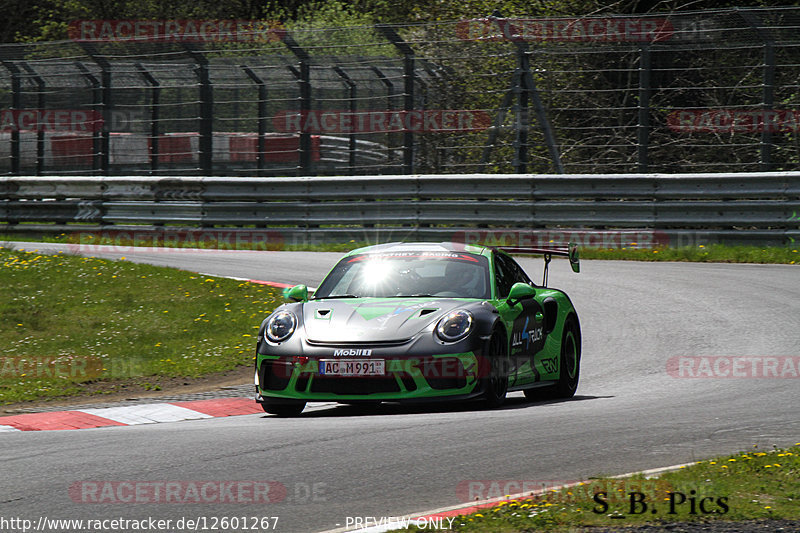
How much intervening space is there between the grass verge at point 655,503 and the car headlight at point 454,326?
2256 millimetres

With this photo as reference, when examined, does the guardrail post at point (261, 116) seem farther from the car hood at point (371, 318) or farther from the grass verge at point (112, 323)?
the car hood at point (371, 318)

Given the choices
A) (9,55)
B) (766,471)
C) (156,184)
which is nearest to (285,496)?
(766,471)

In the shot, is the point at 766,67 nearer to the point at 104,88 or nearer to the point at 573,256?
the point at 573,256

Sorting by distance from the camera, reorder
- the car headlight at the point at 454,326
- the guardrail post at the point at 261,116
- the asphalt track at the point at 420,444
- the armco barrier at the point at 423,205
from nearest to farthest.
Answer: the asphalt track at the point at 420,444
the car headlight at the point at 454,326
the armco barrier at the point at 423,205
the guardrail post at the point at 261,116

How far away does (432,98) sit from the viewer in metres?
19.8

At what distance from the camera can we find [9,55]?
21969mm

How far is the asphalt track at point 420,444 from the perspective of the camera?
550 centimetres

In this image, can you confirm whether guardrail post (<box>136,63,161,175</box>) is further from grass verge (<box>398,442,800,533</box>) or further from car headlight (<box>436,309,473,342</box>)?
grass verge (<box>398,442,800,533</box>)

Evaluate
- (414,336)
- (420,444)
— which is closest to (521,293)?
(414,336)

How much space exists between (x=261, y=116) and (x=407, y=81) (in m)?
2.88

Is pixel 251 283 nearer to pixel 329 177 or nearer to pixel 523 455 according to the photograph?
pixel 329 177

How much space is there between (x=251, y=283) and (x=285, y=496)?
9359 millimetres

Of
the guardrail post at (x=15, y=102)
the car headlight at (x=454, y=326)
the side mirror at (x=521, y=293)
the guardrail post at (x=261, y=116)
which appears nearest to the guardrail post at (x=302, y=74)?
the guardrail post at (x=261, y=116)

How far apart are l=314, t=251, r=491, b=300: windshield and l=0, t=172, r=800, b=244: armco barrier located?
9509 millimetres
